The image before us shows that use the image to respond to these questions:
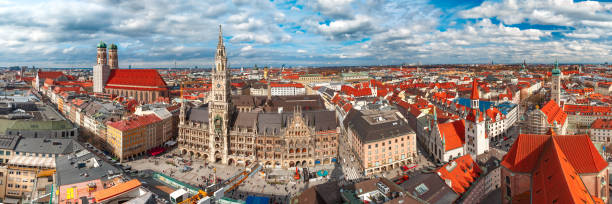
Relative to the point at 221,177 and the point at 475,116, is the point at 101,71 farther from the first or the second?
the point at 475,116

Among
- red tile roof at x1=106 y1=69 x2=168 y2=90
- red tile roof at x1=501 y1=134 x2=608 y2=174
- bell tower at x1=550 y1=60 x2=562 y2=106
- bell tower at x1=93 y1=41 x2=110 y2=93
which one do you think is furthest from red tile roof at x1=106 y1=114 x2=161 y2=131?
bell tower at x1=550 y1=60 x2=562 y2=106

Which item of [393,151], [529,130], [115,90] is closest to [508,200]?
A: [393,151]

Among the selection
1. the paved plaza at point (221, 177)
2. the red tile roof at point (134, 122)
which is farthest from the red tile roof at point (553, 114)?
the red tile roof at point (134, 122)

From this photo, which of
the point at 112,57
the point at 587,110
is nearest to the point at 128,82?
the point at 112,57

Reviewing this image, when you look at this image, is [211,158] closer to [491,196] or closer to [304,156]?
[304,156]

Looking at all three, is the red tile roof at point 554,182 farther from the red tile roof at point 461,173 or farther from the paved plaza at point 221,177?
the paved plaza at point 221,177

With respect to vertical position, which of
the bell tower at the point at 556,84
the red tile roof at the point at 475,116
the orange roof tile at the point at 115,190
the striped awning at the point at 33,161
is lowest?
the striped awning at the point at 33,161
